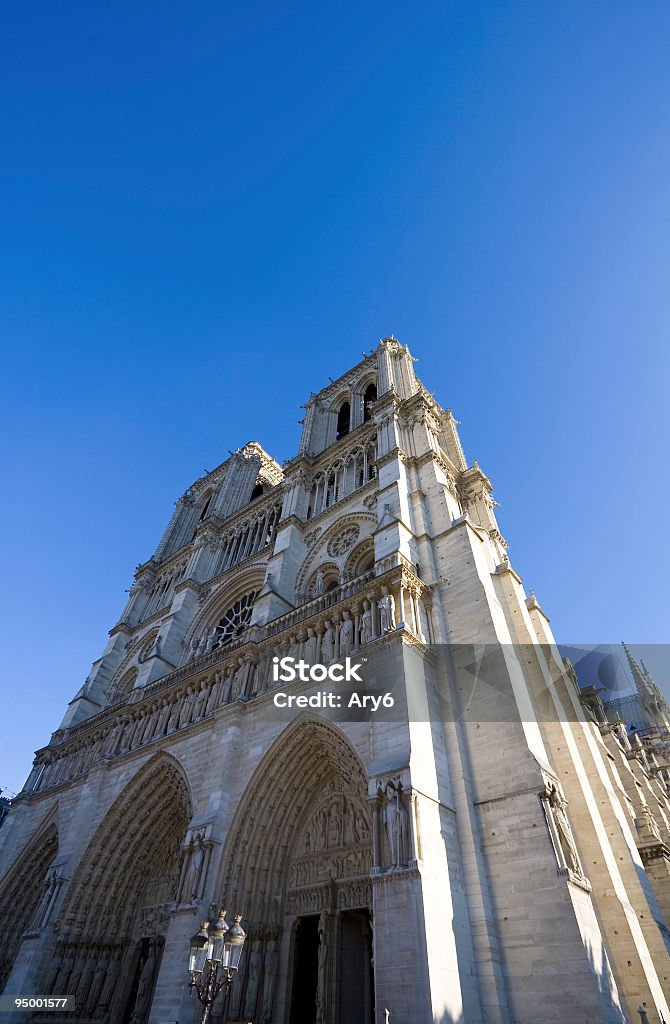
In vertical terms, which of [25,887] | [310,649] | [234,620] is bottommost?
[25,887]

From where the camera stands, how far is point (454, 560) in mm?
12234

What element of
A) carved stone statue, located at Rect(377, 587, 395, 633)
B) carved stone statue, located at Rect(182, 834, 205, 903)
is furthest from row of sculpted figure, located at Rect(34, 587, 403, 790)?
carved stone statue, located at Rect(182, 834, 205, 903)

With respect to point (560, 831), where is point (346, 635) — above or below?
above

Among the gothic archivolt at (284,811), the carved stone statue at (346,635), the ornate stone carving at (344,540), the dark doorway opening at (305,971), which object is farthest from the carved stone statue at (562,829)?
the ornate stone carving at (344,540)

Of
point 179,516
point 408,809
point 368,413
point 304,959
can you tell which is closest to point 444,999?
point 408,809

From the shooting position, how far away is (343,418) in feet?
79.7

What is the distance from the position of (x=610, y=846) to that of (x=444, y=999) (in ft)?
14.6

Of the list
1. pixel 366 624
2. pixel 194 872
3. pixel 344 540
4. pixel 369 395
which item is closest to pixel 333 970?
pixel 194 872

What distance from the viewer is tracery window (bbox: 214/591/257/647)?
17.9m

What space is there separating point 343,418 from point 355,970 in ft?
62.6

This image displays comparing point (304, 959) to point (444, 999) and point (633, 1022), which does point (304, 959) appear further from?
point (633, 1022)

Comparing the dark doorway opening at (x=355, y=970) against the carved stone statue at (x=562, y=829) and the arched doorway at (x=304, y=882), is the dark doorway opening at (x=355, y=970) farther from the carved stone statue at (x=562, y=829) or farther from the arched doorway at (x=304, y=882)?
the carved stone statue at (x=562, y=829)

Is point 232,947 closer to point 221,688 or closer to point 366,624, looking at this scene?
point 366,624

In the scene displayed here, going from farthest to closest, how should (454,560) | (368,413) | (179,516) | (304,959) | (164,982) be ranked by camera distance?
(179,516)
(368,413)
(454,560)
(304,959)
(164,982)
